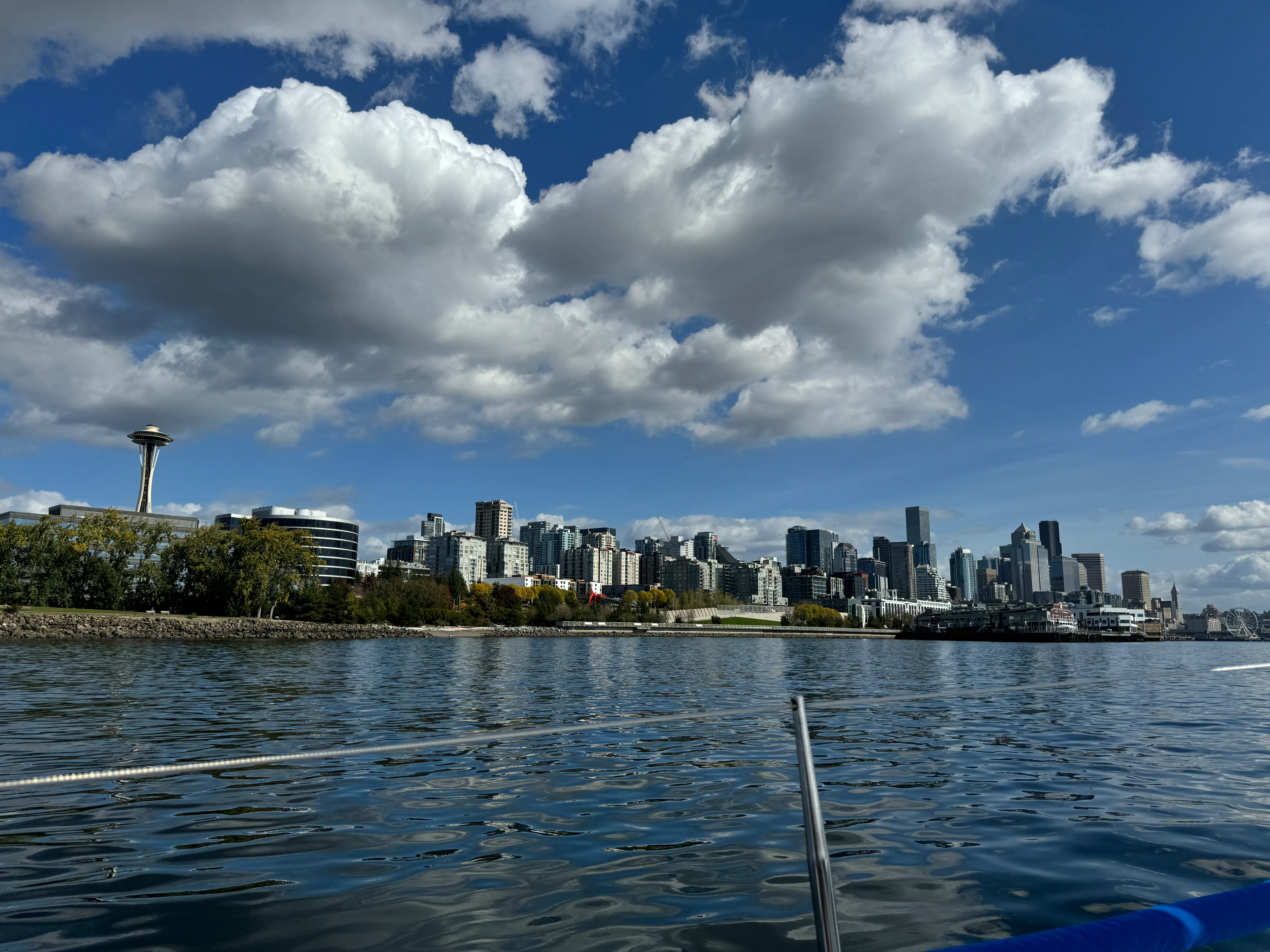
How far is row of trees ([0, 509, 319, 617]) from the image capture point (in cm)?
10138

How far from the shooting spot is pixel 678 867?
8.32 m

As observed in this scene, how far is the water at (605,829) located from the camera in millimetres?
6762

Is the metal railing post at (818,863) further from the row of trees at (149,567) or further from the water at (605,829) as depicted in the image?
the row of trees at (149,567)

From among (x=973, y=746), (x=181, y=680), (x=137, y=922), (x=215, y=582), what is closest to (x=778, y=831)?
(x=137, y=922)

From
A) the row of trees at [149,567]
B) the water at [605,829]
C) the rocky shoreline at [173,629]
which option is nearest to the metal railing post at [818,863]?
the water at [605,829]

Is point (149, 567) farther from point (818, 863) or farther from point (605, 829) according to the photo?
point (818, 863)

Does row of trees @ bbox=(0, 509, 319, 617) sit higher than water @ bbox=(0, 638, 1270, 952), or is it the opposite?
row of trees @ bbox=(0, 509, 319, 617)

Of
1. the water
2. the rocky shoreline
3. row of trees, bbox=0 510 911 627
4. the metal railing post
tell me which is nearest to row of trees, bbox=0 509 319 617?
row of trees, bbox=0 510 911 627

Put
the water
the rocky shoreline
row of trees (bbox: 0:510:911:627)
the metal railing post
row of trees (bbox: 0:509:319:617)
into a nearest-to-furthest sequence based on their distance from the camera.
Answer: the metal railing post
the water
the rocky shoreline
row of trees (bbox: 0:509:319:617)
row of trees (bbox: 0:510:911:627)

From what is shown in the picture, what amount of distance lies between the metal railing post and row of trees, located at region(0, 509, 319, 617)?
121855 mm

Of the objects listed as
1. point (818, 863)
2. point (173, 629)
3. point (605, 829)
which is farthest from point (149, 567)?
point (818, 863)

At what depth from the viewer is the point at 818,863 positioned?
3.51 metres

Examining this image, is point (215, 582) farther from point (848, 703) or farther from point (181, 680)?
point (848, 703)

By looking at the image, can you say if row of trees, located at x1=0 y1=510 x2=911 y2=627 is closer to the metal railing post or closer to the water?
the water
